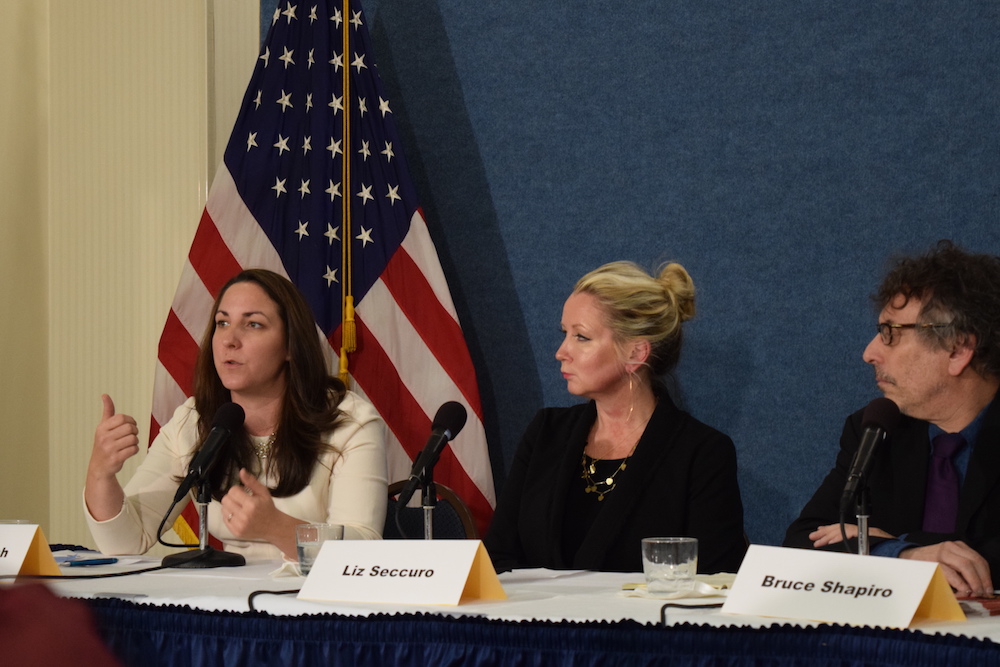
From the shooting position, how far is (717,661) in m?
1.36

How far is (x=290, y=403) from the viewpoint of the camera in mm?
2709

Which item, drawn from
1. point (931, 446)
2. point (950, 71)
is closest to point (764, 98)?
point (950, 71)

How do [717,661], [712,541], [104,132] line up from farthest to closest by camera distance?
[104,132], [712,541], [717,661]

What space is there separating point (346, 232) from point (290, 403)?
3.69 ft

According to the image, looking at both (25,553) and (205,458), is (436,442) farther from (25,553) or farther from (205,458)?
(25,553)

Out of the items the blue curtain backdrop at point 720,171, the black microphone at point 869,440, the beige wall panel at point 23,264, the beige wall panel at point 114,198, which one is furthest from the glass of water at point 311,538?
the beige wall panel at point 23,264

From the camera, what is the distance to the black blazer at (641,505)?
2488 millimetres

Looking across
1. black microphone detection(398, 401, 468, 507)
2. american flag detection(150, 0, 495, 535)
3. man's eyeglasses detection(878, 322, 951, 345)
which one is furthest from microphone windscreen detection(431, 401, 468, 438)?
american flag detection(150, 0, 495, 535)

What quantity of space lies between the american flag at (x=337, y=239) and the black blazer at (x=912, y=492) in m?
1.43

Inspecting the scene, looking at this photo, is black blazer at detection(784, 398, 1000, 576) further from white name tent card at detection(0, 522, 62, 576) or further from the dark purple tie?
white name tent card at detection(0, 522, 62, 576)

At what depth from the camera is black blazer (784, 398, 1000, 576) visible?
210 cm

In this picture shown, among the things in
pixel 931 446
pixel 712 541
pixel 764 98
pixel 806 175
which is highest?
pixel 764 98

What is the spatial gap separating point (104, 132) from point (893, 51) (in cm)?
285

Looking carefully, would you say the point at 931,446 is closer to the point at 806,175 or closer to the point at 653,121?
the point at 806,175
